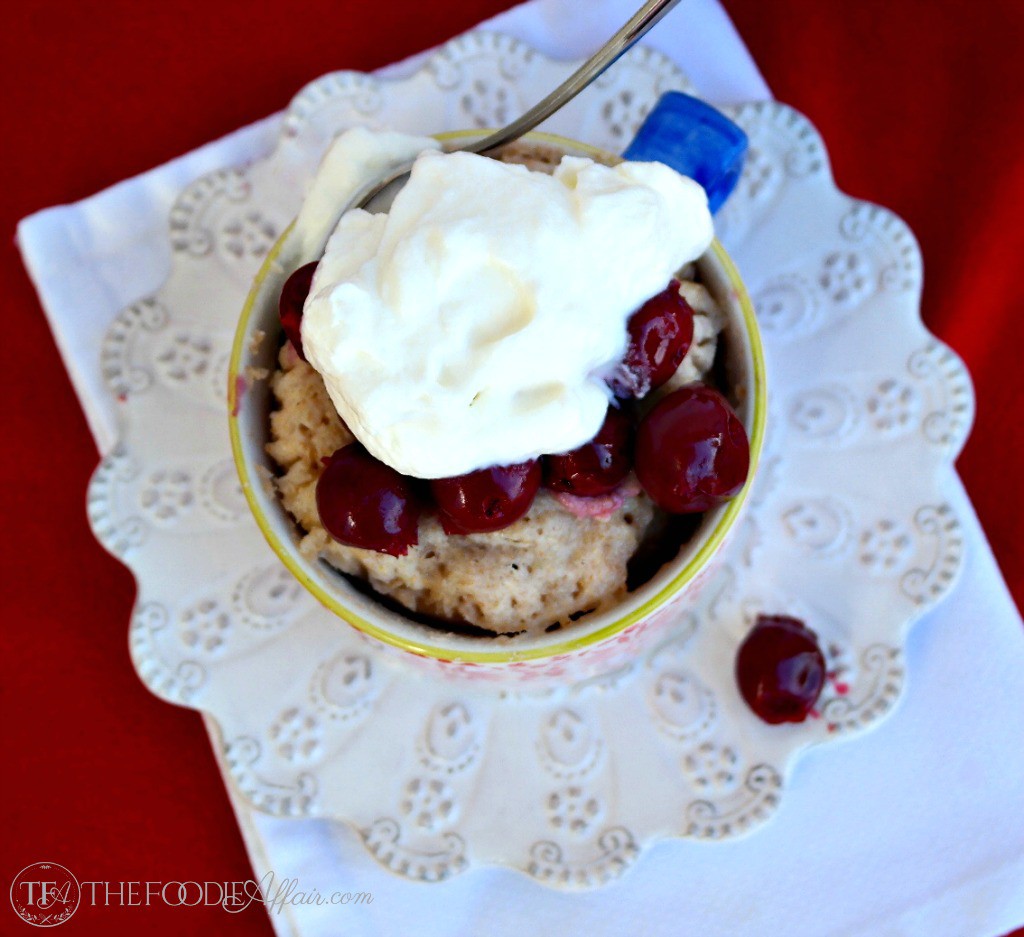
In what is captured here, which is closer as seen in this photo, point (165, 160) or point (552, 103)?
point (552, 103)

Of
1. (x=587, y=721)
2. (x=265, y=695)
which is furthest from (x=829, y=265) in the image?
(x=265, y=695)

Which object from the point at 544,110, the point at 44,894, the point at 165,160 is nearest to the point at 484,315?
the point at 544,110

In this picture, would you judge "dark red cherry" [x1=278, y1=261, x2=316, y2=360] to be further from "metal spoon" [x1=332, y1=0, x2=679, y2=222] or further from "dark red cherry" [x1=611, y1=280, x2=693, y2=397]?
"dark red cherry" [x1=611, y1=280, x2=693, y2=397]

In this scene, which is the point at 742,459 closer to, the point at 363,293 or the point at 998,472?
the point at 363,293

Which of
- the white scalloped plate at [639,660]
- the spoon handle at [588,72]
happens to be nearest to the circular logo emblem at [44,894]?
the white scalloped plate at [639,660]

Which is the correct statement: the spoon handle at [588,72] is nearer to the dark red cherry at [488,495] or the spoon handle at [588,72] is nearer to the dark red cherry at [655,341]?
the dark red cherry at [655,341]

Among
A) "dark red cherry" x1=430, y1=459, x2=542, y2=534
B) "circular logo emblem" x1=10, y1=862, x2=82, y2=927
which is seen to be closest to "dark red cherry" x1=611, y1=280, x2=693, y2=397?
"dark red cherry" x1=430, y1=459, x2=542, y2=534

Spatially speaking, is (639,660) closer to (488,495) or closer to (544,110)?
(488,495)
